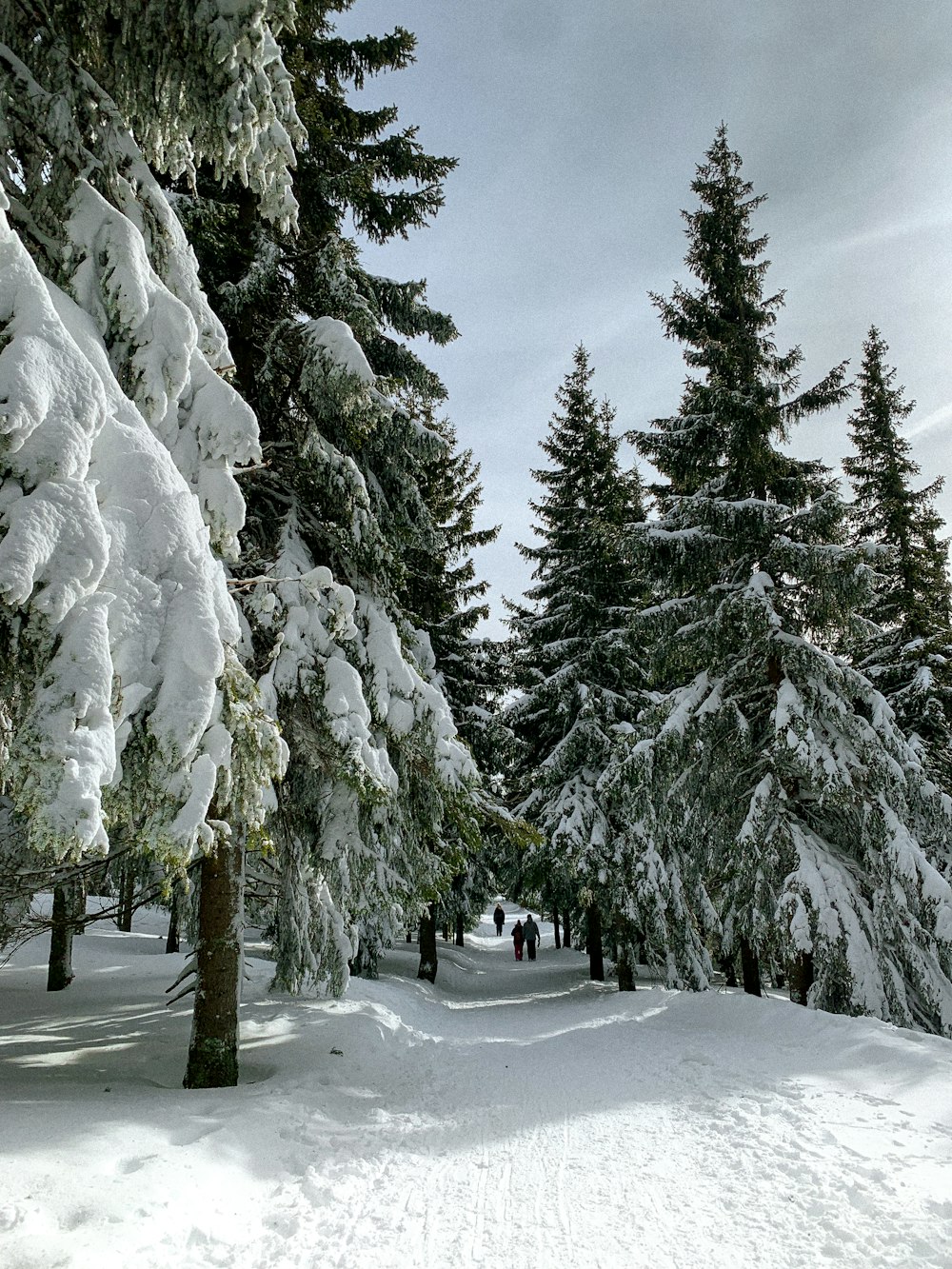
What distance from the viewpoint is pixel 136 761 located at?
3156 mm

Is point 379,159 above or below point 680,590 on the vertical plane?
above

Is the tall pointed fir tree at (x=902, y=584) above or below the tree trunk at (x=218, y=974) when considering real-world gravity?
above

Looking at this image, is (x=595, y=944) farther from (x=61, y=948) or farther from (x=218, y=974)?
(x=218, y=974)

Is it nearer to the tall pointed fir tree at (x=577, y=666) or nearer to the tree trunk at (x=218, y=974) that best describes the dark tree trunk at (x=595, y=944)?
the tall pointed fir tree at (x=577, y=666)

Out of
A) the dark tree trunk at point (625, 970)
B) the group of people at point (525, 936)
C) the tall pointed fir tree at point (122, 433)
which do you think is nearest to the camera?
the tall pointed fir tree at point (122, 433)

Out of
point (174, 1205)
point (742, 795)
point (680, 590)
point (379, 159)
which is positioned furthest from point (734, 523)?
point (174, 1205)

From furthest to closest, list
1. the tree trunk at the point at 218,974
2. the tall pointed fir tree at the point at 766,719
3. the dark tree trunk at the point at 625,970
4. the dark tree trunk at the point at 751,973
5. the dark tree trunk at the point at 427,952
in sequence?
the dark tree trunk at the point at 427,952 < the dark tree trunk at the point at 625,970 < the dark tree trunk at the point at 751,973 < the tall pointed fir tree at the point at 766,719 < the tree trunk at the point at 218,974

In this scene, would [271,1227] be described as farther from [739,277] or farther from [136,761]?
[739,277]

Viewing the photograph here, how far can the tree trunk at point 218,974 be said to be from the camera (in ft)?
19.3

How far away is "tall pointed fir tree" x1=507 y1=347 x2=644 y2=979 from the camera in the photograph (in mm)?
13883

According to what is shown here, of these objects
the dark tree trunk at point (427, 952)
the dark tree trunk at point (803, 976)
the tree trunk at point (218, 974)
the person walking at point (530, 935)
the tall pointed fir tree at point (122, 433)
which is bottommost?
the person walking at point (530, 935)

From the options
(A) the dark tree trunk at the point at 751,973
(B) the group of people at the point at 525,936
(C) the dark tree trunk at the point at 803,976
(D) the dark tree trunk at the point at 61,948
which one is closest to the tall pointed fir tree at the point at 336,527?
(D) the dark tree trunk at the point at 61,948

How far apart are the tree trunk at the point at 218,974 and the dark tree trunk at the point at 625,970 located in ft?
30.9

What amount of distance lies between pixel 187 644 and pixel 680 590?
418 inches
